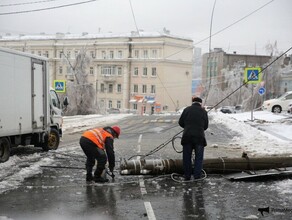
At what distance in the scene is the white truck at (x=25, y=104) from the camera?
1103cm

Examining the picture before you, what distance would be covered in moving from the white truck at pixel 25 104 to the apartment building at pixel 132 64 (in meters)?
62.6

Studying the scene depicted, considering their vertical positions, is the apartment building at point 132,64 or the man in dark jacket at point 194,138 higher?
the apartment building at point 132,64

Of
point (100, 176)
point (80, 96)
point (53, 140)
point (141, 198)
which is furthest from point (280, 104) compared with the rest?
point (141, 198)

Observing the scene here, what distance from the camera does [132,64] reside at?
82438 mm

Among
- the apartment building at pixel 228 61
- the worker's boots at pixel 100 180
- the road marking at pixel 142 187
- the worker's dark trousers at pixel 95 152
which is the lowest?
the road marking at pixel 142 187

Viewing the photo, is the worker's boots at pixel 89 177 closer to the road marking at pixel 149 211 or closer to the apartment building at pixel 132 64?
the road marking at pixel 149 211

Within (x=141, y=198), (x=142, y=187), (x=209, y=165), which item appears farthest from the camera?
(x=209, y=165)

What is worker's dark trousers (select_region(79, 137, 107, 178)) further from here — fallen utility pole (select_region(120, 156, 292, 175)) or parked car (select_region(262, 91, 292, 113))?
parked car (select_region(262, 91, 292, 113))

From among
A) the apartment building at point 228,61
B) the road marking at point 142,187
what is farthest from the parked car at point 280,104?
the apartment building at point 228,61

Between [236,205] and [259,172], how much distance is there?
8.06 ft

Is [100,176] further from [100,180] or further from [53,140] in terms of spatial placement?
[53,140]

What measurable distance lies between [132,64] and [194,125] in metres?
74.4

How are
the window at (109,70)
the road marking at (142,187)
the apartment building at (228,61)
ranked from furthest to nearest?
1. the apartment building at (228,61)
2. the window at (109,70)
3. the road marking at (142,187)

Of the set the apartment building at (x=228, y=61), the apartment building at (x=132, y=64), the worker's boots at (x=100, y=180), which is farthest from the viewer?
the apartment building at (x=228, y=61)
